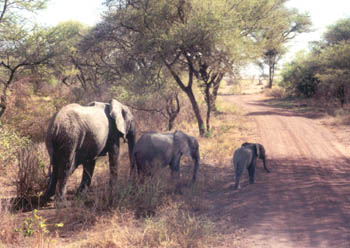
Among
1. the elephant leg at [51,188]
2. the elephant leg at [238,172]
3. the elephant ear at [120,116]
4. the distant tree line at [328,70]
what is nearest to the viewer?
the elephant leg at [51,188]

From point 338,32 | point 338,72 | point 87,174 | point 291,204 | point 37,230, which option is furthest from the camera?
point 338,32

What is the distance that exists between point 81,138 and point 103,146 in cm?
70

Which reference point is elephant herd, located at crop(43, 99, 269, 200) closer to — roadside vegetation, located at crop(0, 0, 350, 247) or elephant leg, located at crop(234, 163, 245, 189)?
elephant leg, located at crop(234, 163, 245, 189)

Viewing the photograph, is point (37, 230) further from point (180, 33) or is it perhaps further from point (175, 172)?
point (180, 33)

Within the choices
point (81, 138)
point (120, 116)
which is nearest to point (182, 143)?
point (120, 116)

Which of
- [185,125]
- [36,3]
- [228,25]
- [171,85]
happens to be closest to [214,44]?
[228,25]

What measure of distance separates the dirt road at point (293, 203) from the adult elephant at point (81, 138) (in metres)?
2.42

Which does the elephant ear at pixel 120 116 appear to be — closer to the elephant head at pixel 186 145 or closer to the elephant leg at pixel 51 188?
the elephant head at pixel 186 145

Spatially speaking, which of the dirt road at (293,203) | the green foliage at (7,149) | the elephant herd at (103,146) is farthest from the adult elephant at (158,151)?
the green foliage at (7,149)

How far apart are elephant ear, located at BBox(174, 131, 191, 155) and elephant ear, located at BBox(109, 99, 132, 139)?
114 cm

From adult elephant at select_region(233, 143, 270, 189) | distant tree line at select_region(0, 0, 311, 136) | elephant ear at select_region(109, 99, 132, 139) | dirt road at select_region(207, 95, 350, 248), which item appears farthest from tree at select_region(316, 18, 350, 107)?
elephant ear at select_region(109, 99, 132, 139)

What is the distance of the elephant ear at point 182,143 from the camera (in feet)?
23.1

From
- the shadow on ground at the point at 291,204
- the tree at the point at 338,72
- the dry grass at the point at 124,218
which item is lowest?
the shadow on ground at the point at 291,204

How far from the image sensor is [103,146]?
6.16 m
